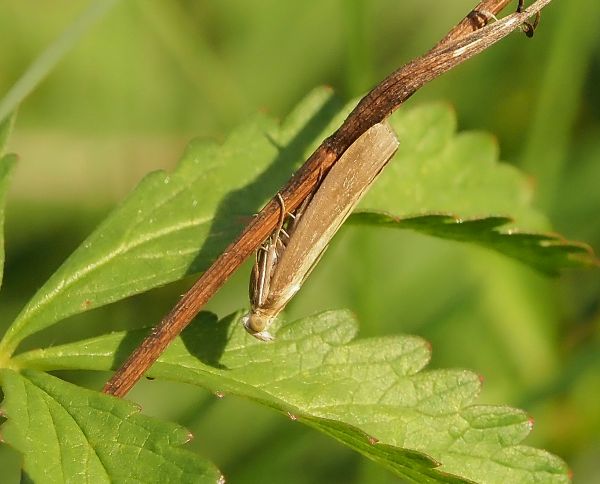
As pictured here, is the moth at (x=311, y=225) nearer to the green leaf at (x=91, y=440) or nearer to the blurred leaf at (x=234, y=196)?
the blurred leaf at (x=234, y=196)

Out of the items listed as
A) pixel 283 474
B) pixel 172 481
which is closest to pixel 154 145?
pixel 283 474

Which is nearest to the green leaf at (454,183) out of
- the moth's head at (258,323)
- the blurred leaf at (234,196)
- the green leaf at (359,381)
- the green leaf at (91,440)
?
the blurred leaf at (234,196)

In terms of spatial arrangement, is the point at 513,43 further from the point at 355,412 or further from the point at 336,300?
the point at 355,412

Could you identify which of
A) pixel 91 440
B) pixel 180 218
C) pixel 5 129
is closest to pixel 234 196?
pixel 180 218

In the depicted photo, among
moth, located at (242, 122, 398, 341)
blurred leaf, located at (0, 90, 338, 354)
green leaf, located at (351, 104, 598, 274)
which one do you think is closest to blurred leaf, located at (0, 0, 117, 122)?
blurred leaf, located at (0, 90, 338, 354)

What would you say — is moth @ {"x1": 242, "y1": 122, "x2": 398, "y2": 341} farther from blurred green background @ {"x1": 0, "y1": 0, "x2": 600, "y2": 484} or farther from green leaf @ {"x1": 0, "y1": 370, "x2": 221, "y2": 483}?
blurred green background @ {"x1": 0, "y1": 0, "x2": 600, "y2": 484}

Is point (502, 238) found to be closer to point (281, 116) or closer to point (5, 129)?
point (5, 129)
